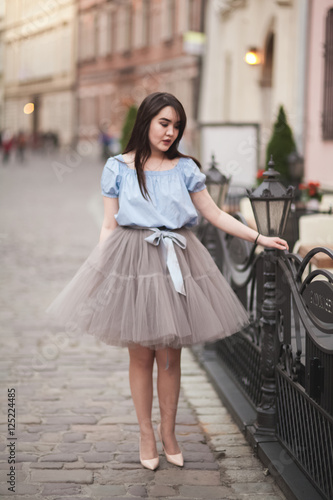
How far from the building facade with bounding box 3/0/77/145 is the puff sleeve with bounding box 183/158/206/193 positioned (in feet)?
130

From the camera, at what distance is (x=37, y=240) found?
1256cm

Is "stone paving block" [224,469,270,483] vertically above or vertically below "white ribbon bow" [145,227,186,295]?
below

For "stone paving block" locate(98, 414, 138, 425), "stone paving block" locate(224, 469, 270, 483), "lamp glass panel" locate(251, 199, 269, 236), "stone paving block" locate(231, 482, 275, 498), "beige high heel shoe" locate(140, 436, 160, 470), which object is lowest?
"stone paving block" locate(231, 482, 275, 498)

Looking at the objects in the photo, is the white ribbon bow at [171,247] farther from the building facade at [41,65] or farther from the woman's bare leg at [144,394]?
the building facade at [41,65]

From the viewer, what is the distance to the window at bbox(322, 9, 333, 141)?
12977 mm

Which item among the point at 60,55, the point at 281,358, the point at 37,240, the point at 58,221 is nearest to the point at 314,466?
the point at 281,358

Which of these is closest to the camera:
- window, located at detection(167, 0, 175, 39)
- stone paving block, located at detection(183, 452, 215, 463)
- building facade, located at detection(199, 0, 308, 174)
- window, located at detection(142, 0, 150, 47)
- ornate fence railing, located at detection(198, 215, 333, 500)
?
ornate fence railing, located at detection(198, 215, 333, 500)

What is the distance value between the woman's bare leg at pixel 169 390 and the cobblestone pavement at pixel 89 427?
0.50 feet

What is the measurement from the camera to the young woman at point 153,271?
142 inches

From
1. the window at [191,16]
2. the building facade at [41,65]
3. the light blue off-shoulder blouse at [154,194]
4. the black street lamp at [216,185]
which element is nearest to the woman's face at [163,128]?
the light blue off-shoulder blouse at [154,194]

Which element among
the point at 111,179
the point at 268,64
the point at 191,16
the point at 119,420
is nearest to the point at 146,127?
the point at 111,179

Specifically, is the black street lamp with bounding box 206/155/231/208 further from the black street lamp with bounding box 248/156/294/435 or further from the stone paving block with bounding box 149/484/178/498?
the stone paving block with bounding box 149/484/178/498

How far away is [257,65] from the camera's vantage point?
1972 centimetres

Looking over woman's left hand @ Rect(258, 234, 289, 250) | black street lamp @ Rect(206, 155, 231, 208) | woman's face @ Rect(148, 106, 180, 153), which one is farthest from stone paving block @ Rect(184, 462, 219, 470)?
black street lamp @ Rect(206, 155, 231, 208)
